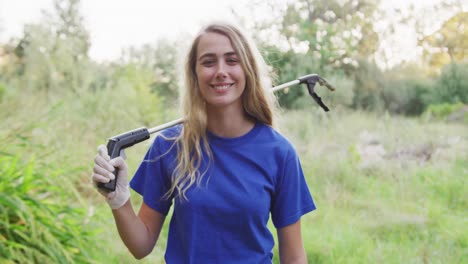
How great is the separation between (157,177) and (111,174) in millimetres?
262

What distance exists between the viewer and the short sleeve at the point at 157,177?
63.8 inches

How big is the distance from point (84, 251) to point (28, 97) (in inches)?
126

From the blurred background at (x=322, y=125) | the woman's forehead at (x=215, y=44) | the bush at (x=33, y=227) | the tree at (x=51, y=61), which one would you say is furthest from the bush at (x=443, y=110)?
the woman's forehead at (x=215, y=44)

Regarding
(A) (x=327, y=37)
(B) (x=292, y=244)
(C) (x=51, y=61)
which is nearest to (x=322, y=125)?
(A) (x=327, y=37)

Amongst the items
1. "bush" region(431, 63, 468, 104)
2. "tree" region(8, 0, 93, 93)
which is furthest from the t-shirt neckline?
"bush" region(431, 63, 468, 104)

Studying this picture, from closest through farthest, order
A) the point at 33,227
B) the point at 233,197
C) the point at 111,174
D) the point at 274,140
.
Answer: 1. the point at 111,174
2. the point at 233,197
3. the point at 274,140
4. the point at 33,227

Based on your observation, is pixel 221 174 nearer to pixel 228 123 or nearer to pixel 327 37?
pixel 228 123

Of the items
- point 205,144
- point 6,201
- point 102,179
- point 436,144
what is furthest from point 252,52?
point 436,144

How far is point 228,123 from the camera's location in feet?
5.31

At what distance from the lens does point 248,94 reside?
1652 mm

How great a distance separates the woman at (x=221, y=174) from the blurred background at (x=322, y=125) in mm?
200

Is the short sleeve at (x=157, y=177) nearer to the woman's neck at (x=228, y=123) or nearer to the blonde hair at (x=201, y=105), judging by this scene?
the blonde hair at (x=201, y=105)

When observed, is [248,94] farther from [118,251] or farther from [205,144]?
[118,251]

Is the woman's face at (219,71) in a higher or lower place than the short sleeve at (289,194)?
higher
